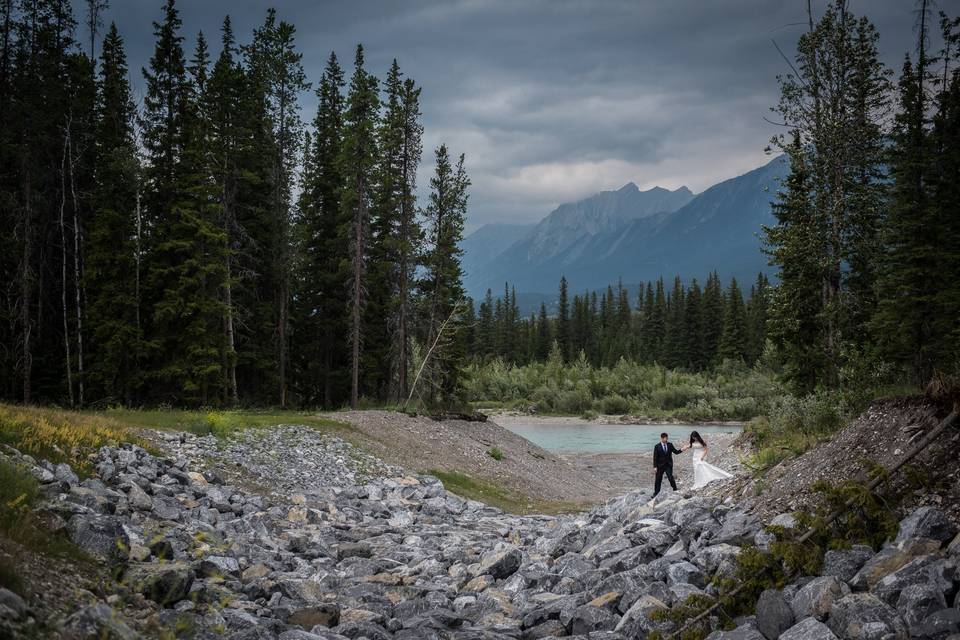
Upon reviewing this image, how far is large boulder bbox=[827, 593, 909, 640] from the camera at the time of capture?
6.32m

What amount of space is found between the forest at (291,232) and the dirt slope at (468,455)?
4.53m

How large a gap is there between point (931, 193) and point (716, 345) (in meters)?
65.7

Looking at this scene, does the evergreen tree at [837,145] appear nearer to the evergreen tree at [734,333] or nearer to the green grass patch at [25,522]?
the green grass patch at [25,522]

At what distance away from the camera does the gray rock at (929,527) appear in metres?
7.58

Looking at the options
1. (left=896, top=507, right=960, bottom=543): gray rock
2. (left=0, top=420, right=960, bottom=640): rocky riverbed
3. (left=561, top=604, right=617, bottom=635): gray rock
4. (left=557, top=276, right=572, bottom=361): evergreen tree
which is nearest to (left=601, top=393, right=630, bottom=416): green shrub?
(left=557, top=276, right=572, bottom=361): evergreen tree

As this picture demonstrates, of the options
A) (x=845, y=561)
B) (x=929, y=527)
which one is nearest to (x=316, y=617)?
(x=845, y=561)

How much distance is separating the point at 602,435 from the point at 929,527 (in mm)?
49328

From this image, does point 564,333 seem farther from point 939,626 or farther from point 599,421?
point 939,626

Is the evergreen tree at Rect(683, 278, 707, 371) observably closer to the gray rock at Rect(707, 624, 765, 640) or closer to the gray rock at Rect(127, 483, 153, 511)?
the gray rock at Rect(127, 483, 153, 511)

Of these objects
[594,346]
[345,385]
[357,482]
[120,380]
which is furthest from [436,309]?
[594,346]

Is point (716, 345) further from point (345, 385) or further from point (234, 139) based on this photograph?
point (234, 139)

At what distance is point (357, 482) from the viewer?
63.4 ft

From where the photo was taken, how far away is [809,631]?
667 cm

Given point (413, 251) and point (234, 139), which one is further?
point (413, 251)
